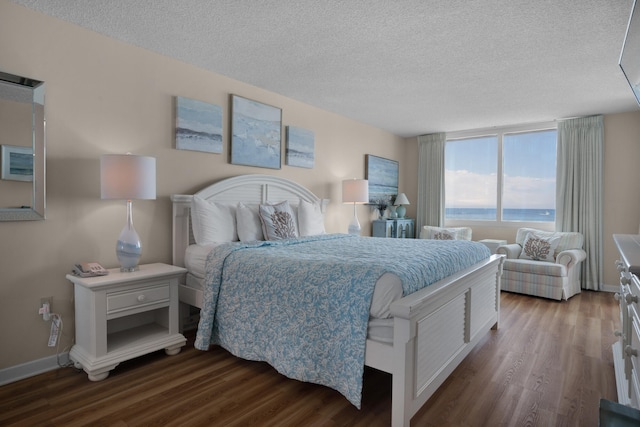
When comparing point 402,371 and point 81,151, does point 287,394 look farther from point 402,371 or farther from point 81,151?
point 81,151

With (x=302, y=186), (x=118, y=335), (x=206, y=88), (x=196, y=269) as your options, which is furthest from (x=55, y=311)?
(x=302, y=186)

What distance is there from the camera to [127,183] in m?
2.41

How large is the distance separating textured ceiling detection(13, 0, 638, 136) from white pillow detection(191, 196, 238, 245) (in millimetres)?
1298

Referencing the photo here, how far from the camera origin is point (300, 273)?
2.10 metres

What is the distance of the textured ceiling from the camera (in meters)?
2.30

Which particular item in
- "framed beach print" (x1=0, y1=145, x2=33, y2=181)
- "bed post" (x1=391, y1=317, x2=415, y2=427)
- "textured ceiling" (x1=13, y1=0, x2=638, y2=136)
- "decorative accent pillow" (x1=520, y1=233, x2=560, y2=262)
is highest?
"textured ceiling" (x1=13, y1=0, x2=638, y2=136)

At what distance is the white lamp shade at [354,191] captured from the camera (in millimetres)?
4785

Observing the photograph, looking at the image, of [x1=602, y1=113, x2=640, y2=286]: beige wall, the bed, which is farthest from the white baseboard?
[x1=602, y1=113, x2=640, y2=286]: beige wall

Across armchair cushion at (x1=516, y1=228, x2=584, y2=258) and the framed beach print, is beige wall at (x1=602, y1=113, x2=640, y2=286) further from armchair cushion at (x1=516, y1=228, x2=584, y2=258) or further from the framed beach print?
the framed beach print

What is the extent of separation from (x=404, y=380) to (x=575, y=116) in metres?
4.97

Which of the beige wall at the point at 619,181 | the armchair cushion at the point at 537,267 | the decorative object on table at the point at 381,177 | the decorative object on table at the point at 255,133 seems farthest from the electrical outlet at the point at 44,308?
the beige wall at the point at 619,181

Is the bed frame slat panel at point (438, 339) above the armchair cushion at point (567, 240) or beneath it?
beneath

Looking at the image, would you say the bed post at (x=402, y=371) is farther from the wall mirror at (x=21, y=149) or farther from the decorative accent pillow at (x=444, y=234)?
the decorative accent pillow at (x=444, y=234)

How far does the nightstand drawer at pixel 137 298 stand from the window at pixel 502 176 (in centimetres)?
503
